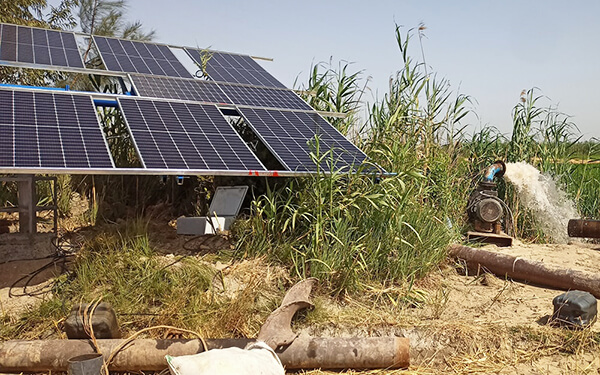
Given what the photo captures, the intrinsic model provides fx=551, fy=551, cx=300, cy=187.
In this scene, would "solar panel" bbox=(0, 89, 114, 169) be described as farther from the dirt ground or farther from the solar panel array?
the dirt ground

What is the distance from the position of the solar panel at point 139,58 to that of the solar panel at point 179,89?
0.44 metres

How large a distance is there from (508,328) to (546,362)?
0.50m

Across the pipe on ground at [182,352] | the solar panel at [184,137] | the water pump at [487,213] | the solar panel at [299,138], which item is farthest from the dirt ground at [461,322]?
the water pump at [487,213]

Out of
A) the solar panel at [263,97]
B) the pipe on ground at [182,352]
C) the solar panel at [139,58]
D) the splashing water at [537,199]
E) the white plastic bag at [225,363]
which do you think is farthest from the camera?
the splashing water at [537,199]

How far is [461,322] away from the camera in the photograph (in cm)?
531

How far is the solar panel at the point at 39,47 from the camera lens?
855 centimetres

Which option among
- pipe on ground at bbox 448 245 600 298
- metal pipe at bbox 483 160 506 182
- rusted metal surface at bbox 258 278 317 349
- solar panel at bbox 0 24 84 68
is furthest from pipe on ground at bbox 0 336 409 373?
solar panel at bbox 0 24 84 68

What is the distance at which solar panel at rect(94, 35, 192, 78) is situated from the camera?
944 centimetres

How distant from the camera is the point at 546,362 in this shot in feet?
15.7

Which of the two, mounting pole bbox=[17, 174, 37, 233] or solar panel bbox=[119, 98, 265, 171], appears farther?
mounting pole bbox=[17, 174, 37, 233]

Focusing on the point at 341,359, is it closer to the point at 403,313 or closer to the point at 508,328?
the point at 403,313

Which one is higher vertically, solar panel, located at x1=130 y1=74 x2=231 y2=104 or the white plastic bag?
solar panel, located at x1=130 y1=74 x2=231 y2=104

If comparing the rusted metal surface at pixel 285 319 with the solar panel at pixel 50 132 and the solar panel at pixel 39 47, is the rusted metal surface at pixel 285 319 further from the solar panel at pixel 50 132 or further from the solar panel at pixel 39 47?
the solar panel at pixel 39 47

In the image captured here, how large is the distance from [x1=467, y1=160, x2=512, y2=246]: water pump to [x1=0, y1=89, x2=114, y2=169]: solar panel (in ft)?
19.0
